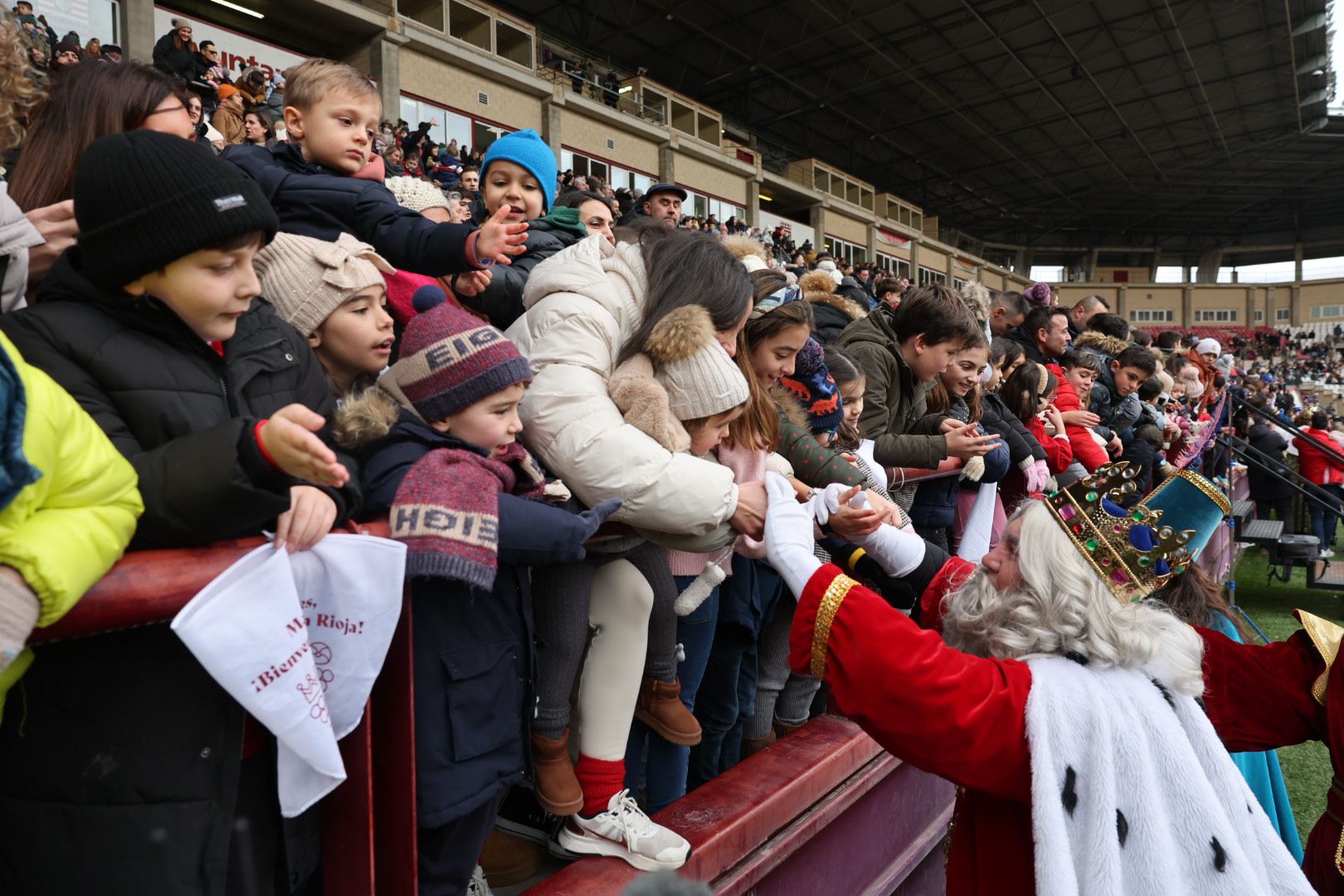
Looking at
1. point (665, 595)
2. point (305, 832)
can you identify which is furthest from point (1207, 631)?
point (305, 832)

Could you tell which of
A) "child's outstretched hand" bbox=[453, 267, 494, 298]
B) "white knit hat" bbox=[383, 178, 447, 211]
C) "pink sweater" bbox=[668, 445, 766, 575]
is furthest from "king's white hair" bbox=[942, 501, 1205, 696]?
"white knit hat" bbox=[383, 178, 447, 211]

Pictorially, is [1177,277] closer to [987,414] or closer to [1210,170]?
[1210,170]

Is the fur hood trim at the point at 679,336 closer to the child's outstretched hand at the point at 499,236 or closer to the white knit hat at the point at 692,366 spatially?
the white knit hat at the point at 692,366

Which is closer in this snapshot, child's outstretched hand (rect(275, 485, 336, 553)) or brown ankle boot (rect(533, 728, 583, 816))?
child's outstretched hand (rect(275, 485, 336, 553))

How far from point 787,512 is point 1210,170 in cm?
4908

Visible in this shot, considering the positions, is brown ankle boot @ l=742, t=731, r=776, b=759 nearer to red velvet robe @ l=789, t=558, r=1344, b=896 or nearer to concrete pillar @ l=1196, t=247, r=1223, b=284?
red velvet robe @ l=789, t=558, r=1344, b=896

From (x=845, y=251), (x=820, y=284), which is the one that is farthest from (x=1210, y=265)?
(x=820, y=284)

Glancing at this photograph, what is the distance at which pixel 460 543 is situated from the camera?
1328 millimetres

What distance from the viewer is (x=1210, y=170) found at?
4047cm

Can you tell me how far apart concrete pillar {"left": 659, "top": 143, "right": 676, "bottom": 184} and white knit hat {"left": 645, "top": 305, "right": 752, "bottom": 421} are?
934 inches

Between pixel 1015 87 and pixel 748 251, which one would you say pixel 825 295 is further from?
pixel 1015 87

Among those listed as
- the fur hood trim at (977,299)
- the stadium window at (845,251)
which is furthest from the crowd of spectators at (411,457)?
the stadium window at (845,251)

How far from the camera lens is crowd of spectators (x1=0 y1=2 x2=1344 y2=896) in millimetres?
1069

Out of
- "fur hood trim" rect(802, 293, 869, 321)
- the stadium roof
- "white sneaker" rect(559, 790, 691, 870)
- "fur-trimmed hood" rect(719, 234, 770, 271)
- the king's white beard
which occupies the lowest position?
"white sneaker" rect(559, 790, 691, 870)
